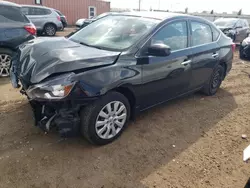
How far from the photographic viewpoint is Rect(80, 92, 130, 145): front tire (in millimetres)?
2820

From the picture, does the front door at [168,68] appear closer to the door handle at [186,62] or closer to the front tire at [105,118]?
the door handle at [186,62]

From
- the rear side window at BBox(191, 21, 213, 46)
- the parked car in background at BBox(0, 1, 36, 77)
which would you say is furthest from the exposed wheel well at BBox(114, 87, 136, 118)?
the parked car in background at BBox(0, 1, 36, 77)

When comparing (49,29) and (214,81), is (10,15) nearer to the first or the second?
(214,81)

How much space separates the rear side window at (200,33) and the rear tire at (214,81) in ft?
2.30

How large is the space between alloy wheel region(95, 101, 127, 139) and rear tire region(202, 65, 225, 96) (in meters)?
2.45

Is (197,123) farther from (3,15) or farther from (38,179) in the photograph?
(3,15)

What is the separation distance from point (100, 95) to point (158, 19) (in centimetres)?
163

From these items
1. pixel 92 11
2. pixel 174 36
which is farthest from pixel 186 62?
pixel 92 11

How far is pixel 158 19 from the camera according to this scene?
3.60 meters

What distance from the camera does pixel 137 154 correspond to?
9.93ft

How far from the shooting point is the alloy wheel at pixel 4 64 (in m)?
5.35

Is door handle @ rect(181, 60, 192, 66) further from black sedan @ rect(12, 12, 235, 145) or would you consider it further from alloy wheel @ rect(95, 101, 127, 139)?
alloy wheel @ rect(95, 101, 127, 139)

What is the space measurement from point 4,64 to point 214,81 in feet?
15.6

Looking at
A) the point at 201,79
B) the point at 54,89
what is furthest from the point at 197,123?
the point at 54,89
